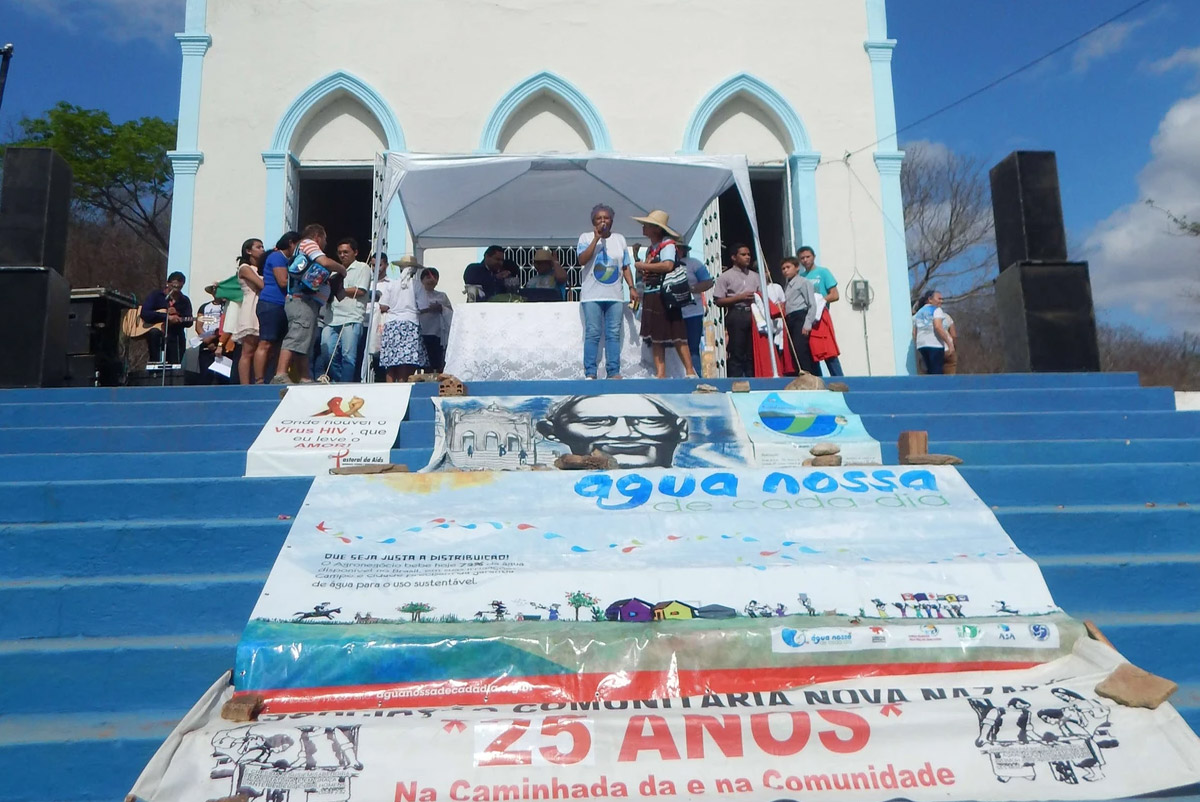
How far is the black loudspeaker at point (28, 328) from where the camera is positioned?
21.8ft

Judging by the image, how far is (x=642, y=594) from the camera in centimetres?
344

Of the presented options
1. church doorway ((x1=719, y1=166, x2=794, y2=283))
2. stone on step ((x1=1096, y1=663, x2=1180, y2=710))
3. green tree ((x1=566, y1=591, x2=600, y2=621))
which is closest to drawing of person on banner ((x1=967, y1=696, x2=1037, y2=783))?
stone on step ((x1=1096, y1=663, x2=1180, y2=710))

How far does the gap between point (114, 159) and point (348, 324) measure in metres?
23.1

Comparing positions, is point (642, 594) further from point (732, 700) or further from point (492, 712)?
point (492, 712)

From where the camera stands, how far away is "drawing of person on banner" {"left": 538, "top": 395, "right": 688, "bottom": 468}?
5.04 meters

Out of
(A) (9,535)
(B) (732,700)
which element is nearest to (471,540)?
(B) (732,700)

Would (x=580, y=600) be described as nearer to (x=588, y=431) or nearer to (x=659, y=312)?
(x=588, y=431)

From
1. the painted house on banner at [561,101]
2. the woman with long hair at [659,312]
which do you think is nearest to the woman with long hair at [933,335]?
the painted house on banner at [561,101]

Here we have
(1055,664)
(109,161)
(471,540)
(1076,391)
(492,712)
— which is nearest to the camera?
(492,712)

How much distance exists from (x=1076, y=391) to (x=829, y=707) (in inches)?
169

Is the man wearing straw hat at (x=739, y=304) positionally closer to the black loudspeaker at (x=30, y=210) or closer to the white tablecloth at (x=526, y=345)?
the white tablecloth at (x=526, y=345)

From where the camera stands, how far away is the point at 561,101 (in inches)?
451

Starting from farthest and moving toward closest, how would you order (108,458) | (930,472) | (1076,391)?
(1076,391), (108,458), (930,472)

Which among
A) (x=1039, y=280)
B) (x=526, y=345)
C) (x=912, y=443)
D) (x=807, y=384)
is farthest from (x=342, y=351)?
(x=1039, y=280)
